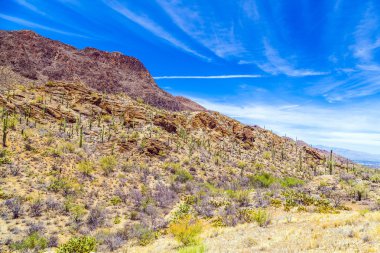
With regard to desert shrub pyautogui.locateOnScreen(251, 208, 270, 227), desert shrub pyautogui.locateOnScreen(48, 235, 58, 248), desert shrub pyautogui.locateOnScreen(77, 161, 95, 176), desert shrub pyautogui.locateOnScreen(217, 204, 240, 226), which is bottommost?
desert shrub pyautogui.locateOnScreen(48, 235, 58, 248)

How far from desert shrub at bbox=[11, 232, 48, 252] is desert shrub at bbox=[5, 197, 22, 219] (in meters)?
3.28

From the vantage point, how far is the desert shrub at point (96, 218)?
17216 millimetres

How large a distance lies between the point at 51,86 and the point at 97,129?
1451 cm

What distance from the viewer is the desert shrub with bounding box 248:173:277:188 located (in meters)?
32.2

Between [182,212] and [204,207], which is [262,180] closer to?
[204,207]

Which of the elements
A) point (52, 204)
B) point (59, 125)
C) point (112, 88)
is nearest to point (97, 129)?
point (59, 125)

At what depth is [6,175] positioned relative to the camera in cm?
2058

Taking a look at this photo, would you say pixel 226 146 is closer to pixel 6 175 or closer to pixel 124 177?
pixel 124 177

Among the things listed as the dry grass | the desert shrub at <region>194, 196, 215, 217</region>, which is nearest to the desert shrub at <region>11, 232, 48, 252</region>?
the dry grass

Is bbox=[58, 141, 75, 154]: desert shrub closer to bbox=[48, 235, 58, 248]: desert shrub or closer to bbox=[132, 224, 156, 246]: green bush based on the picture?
bbox=[48, 235, 58, 248]: desert shrub

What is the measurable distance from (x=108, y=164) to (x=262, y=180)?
17.7 metres

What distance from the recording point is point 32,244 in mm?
13141

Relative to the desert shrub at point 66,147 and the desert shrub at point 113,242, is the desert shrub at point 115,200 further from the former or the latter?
the desert shrub at point 66,147

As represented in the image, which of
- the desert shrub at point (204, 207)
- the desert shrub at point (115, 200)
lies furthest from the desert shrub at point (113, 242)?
the desert shrub at point (115, 200)
